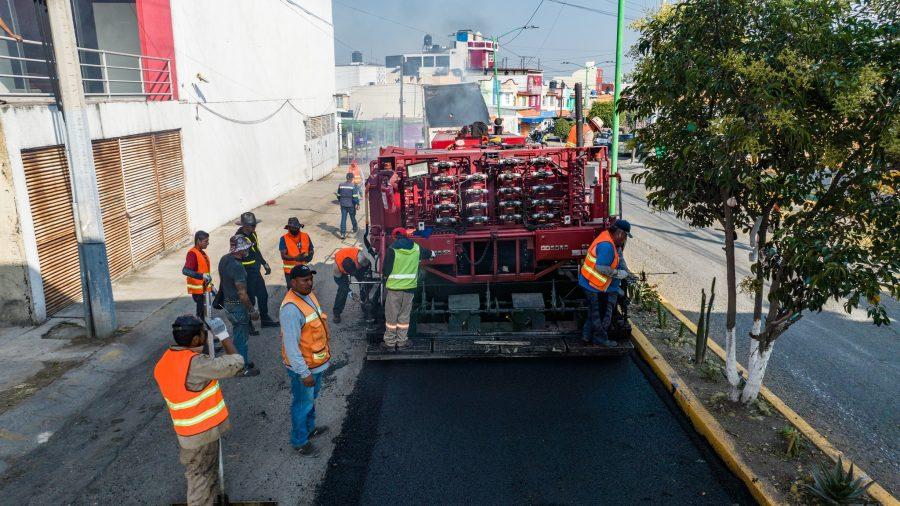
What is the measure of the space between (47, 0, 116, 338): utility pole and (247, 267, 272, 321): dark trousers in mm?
1959

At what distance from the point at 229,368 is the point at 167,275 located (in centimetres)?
846

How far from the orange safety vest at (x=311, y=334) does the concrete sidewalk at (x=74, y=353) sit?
2737mm

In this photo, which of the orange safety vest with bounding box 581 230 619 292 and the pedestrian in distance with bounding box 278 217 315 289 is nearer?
the orange safety vest with bounding box 581 230 619 292

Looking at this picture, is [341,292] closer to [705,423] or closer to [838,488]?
[705,423]

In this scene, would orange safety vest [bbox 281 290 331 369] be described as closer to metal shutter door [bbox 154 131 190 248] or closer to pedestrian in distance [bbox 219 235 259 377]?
pedestrian in distance [bbox 219 235 259 377]

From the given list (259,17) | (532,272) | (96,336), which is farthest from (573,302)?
(259,17)

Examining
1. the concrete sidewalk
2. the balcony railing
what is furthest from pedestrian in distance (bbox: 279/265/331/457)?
the balcony railing

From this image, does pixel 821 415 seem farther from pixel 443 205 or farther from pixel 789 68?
pixel 443 205

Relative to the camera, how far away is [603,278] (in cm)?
769

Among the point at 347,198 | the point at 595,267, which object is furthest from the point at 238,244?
the point at 347,198

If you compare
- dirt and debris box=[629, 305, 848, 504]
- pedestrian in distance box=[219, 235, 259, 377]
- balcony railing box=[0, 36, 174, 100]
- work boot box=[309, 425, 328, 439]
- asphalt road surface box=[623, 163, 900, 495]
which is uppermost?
balcony railing box=[0, 36, 174, 100]

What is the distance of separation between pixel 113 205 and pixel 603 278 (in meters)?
8.85

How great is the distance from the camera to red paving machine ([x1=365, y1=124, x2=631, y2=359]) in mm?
8383

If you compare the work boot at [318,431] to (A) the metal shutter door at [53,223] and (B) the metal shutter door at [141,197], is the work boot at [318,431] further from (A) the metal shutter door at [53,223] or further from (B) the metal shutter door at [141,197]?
(B) the metal shutter door at [141,197]
